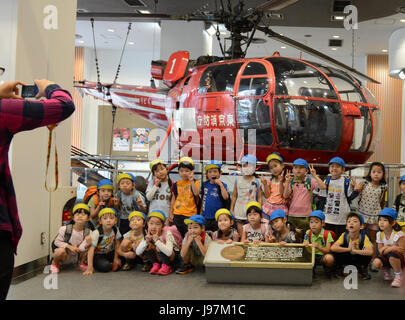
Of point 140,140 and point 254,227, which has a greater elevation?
point 140,140

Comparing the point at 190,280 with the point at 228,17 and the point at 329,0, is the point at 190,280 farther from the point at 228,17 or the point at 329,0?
the point at 329,0

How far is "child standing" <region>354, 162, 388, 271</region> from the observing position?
471cm

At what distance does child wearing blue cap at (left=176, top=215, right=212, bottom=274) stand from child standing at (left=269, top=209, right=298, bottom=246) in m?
0.73

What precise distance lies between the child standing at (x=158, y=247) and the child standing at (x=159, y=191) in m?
0.44

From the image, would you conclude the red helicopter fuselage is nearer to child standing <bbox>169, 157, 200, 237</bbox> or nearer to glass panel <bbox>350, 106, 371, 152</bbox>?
glass panel <bbox>350, 106, 371, 152</bbox>

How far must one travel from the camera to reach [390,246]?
412 centimetres

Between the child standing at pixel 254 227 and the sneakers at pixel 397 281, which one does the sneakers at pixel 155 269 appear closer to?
the child standing at pixel 254 227

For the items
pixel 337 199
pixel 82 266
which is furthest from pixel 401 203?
pixel 82 266

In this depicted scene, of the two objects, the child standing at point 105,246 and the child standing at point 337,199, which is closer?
the child standing at point 105,246

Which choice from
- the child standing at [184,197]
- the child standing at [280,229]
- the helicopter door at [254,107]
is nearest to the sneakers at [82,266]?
the child standing at [184,197]

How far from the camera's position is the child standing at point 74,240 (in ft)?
14.3

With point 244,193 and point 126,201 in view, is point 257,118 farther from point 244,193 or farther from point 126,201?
point 126,201

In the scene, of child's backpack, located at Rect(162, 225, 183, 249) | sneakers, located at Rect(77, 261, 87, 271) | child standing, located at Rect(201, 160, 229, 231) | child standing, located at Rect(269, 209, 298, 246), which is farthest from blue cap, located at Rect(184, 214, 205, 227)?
sneakers, located at Rect(77, 261, 87, 271)

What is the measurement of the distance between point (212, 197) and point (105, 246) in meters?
1.32
